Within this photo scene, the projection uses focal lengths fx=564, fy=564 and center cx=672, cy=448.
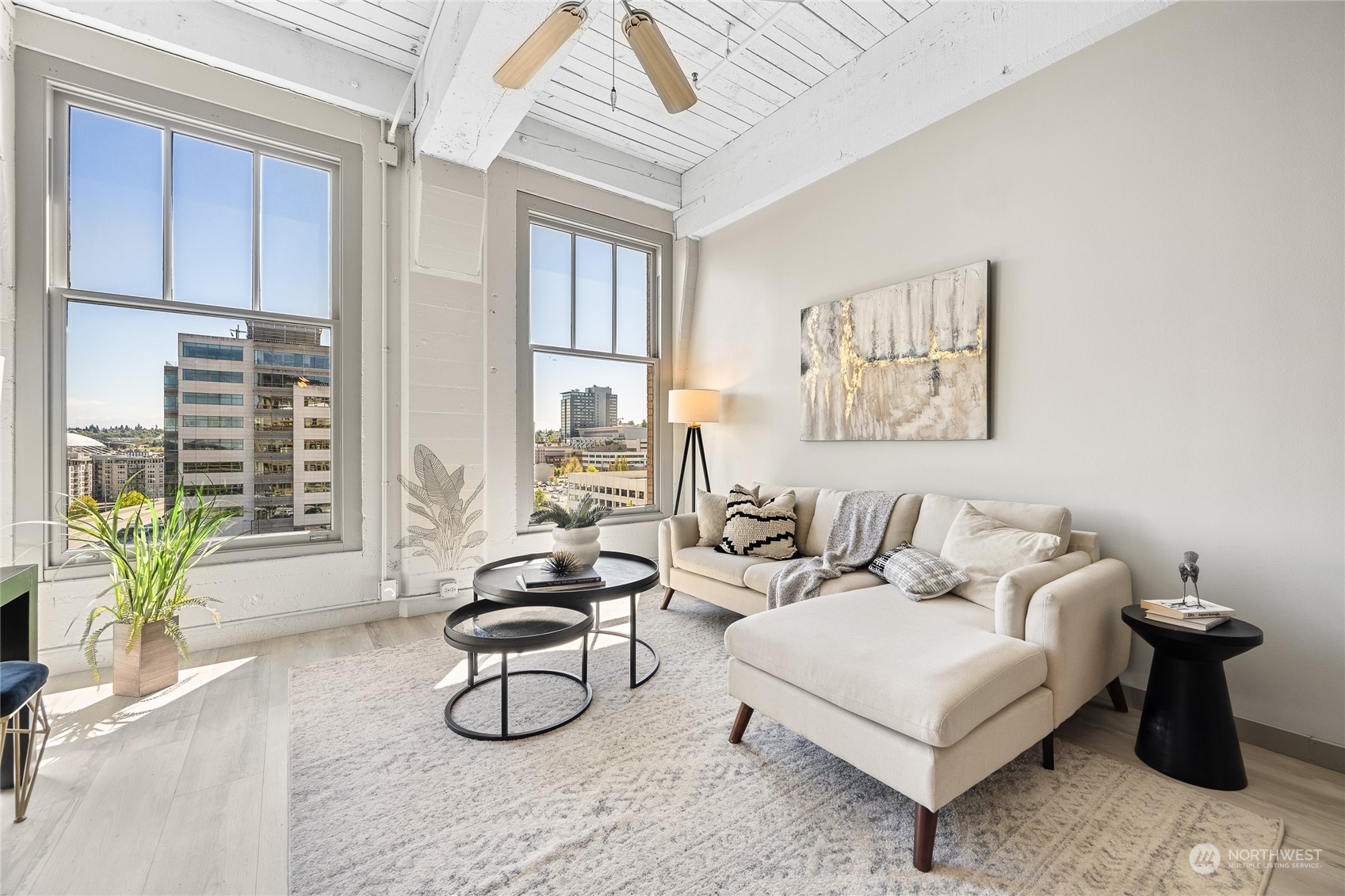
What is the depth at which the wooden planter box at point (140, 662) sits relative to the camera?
243 cm

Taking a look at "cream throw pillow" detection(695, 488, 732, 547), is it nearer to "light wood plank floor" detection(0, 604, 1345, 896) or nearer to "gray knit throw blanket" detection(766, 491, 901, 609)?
"gray knit throw blanket" detection(766, 491, 901, 609)

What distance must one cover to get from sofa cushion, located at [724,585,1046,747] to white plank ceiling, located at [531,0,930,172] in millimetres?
2487

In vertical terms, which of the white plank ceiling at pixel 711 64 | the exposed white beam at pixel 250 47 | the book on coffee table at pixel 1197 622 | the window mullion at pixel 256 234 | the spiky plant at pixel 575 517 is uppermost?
the white plank ceiling at pixel 711 64

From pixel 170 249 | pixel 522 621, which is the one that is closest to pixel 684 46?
pixel 170 249

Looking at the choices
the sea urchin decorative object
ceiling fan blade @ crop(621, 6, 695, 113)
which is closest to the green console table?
the sea urchin decorative object

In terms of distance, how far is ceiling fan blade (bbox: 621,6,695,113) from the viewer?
196 centimetres

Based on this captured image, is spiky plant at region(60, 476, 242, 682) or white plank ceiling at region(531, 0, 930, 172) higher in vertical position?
white plank ceiling at region(531, 0, 930, 172)

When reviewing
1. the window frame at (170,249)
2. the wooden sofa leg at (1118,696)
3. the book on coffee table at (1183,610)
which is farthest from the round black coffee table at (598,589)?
the wooden sofa leg at (1118,696)

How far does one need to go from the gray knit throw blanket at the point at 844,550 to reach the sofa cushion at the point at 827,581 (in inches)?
1.2

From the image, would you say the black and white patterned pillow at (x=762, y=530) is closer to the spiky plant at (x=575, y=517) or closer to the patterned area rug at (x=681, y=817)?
the spiky plant at (x=575, y=517)

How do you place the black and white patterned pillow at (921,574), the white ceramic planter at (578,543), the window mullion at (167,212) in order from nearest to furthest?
1. the black and white patterned pillow at (921,574)
2. the white ceramic planter at (578,543)
3. the window mullion at (167,212)

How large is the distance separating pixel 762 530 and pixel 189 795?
2646mm

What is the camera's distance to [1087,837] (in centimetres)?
158

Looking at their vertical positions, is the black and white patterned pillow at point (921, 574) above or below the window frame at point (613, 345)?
below
